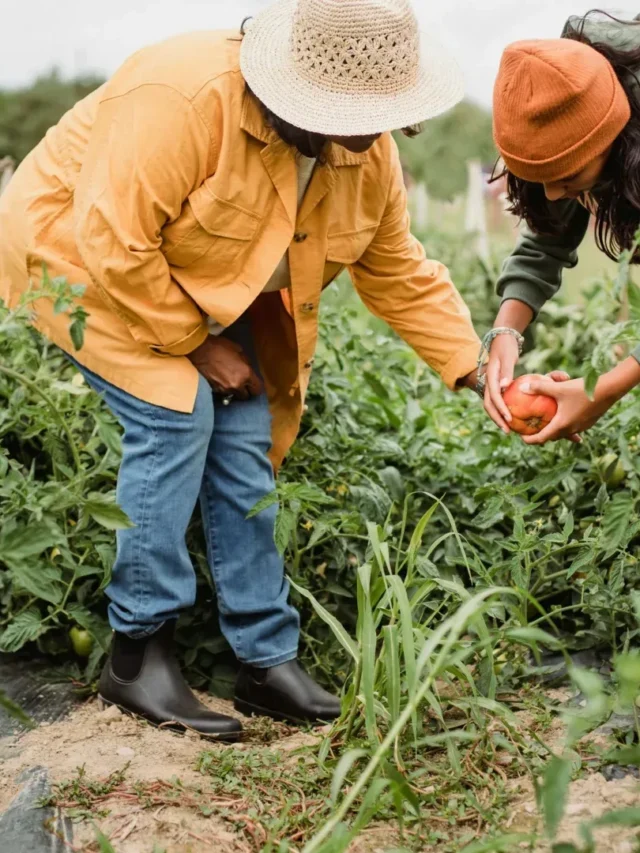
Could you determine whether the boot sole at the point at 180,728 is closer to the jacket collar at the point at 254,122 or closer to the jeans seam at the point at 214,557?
the jeans seam at the point at 214,557

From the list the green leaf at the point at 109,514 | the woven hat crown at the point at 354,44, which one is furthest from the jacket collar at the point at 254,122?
the green leaf at the point at 109,514

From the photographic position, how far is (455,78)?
2334 millimetres

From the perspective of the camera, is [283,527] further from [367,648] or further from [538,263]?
[538,263]

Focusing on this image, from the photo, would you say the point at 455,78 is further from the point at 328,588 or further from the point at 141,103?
the point at 328,588

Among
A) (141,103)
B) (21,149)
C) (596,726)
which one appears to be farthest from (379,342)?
(21,149)

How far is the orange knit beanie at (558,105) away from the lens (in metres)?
2.07

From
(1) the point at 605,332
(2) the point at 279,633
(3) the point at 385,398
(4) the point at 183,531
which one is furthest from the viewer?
(3) the point at 385,398

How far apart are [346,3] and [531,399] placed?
36.6 inches

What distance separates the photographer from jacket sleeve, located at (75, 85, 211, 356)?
7.20 ft

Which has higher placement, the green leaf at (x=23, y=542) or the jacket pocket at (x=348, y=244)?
the green leaf at (x=23, y=542)

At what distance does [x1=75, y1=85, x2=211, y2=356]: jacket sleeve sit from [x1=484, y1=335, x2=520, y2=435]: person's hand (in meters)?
0.74

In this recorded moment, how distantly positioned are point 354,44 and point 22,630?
4.76 ft

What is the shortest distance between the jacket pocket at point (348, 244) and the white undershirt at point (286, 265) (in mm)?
111

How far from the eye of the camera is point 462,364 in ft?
8.98
